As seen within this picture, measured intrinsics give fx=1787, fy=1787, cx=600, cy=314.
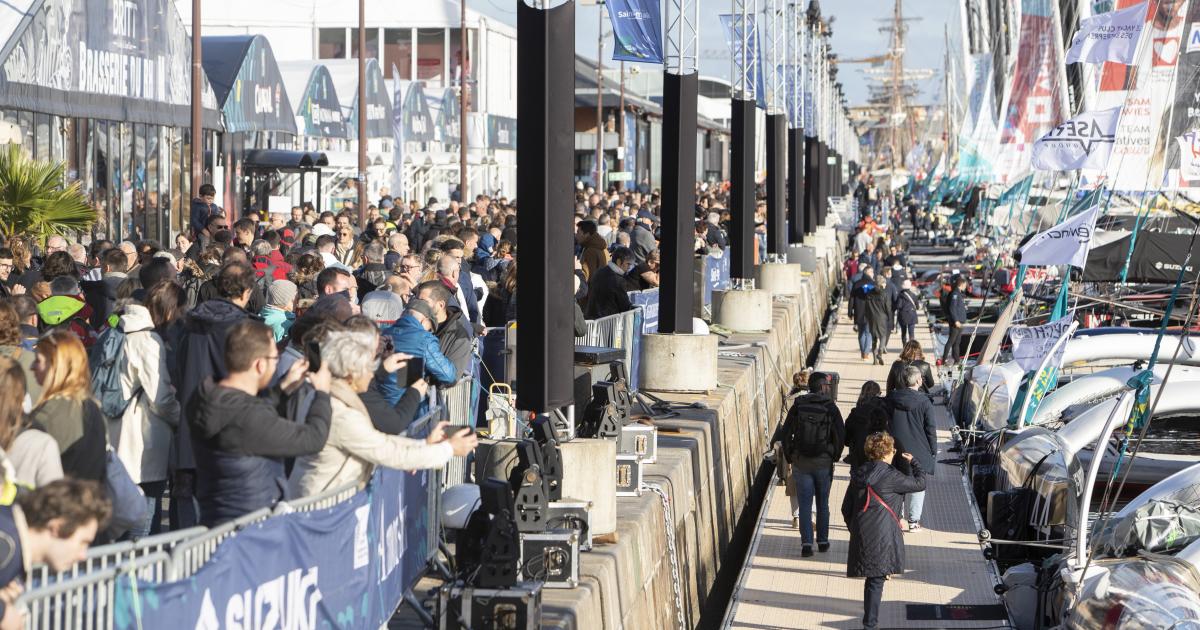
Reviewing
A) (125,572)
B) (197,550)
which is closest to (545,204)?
(197,550)

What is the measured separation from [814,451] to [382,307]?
4.54m

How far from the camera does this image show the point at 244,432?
733 cm

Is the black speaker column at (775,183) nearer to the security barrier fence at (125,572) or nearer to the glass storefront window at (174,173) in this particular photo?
the glass storefront window at (174,173)

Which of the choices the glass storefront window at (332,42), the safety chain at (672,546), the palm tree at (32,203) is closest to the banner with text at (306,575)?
the safety chain at (672,546)

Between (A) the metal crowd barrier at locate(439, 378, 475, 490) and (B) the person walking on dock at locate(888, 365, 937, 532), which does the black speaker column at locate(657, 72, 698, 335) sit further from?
(A) the metal crowd barrier at locate(439, 378, 475, 490)

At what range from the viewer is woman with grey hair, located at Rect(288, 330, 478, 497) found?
A: 7.91 m

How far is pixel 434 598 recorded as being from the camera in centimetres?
925

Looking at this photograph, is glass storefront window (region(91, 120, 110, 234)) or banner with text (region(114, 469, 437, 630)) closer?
banner with text (region(114, 469, 437, 630))

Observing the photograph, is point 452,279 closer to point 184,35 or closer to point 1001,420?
point 1001,420

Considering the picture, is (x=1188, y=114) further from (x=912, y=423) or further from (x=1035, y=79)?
(x=1035, y=79)

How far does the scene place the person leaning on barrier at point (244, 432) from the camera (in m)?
7.32

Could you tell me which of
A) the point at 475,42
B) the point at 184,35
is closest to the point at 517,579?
the point at 184,35

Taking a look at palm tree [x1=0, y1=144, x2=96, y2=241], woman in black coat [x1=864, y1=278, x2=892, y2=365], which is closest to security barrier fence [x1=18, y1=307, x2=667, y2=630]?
palm tree [x1=0, y1=144, x2=96, y2=241]

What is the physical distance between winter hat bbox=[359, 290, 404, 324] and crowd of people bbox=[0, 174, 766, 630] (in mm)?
16
